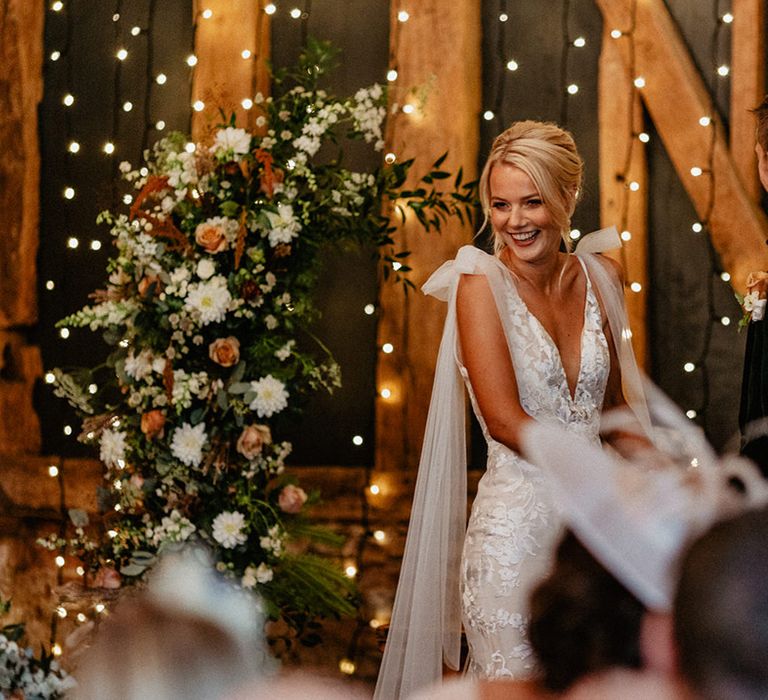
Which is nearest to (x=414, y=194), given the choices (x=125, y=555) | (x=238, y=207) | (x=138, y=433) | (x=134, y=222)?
(x=238, y=207)

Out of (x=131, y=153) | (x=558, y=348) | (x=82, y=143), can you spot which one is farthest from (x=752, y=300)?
(x=82, y=143)

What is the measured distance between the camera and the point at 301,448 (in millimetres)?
3832

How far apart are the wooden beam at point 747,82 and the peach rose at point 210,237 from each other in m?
1.72

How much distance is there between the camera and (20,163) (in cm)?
409

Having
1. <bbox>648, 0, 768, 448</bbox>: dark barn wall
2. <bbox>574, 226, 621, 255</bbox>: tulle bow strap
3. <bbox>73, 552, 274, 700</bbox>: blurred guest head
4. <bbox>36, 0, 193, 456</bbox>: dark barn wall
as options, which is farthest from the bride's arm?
<bbox>36, 0, 193, 456</bbox>: dark barn wall

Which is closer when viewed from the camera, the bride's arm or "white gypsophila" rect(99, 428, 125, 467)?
the bride's arm

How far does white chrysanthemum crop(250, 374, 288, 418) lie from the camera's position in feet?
9.16

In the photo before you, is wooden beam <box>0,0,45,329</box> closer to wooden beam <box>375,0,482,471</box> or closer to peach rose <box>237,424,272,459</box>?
wooden beam <box>375,0,482,471</box>

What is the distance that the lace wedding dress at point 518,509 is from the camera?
2383 mm

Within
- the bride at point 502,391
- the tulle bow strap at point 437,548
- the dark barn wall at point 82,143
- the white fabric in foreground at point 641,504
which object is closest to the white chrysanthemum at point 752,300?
the bride at point 502,391

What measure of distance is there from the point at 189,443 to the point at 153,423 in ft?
0.37

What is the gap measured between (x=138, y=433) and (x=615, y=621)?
2161mm

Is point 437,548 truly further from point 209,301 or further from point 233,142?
point 233,142

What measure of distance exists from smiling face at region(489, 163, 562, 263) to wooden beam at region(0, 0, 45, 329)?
217 centimetres
